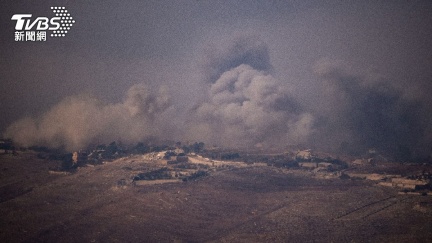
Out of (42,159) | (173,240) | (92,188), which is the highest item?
(42,159)

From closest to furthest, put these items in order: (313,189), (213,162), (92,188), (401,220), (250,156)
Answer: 1. (401,220)
2. (92,188)
3. (313,189)
4. (213,162)
5. (250,156)

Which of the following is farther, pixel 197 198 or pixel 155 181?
pixel 155 181

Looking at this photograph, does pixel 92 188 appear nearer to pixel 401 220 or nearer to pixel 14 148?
pixel 14 148

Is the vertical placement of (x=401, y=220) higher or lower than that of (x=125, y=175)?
lower

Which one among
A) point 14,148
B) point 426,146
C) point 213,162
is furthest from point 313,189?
point 14,148

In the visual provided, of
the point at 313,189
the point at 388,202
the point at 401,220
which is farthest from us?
the point at 313,189

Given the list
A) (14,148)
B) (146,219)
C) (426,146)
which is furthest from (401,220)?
(14,148)
